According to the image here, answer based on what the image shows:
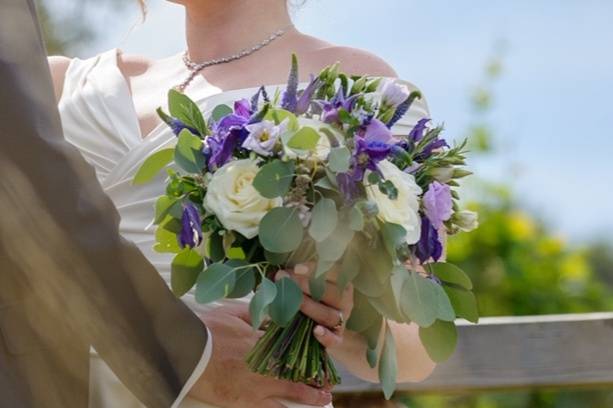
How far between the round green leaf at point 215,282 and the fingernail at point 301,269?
0.13 metres

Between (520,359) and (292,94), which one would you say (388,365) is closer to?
(292,94)

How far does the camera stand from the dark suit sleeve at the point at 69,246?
86.8 inches

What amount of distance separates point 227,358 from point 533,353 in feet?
7.59

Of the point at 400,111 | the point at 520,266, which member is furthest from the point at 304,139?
the point at 520,266

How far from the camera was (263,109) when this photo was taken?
245cm

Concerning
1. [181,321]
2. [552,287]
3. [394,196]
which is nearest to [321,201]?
[394,196]

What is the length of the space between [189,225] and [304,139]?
0.90 feet

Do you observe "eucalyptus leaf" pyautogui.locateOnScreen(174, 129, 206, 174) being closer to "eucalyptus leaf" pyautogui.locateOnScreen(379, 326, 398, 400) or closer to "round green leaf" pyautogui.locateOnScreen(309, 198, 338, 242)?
"round green leaf" pyautogui.locateOnScreen(309, 198, 338, 242)

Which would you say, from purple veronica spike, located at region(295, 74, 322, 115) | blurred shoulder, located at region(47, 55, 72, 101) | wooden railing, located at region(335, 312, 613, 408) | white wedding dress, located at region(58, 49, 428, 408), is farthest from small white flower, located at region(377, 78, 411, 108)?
wooden railing, located at region(335, 312, 613, 408)

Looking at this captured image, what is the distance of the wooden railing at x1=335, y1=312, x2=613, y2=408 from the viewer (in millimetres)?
4598

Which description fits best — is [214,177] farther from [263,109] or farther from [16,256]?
[16,256]

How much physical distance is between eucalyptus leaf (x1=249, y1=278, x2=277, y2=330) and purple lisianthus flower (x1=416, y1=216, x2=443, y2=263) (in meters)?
0.32

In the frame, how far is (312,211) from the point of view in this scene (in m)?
2.37

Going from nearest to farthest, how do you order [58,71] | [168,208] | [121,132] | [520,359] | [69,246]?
[69,246] → [168,208] → [121,132] → [58,71] → [520,359]
